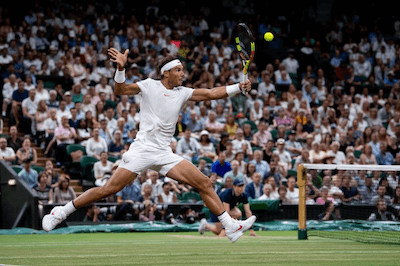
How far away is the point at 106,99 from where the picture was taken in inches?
752

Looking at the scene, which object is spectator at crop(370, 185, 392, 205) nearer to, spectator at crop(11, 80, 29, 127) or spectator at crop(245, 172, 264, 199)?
spectator at crop(245, 172, 264, 199)

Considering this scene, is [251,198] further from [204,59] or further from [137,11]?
[137,11]

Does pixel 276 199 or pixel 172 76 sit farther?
pixel 276 199

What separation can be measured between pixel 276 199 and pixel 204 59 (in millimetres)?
7888

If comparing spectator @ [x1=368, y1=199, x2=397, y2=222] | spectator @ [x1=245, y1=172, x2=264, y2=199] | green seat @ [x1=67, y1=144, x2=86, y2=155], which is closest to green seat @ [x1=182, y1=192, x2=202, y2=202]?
spectator @ [x1=245, y1=172, x2=264, y2=199]

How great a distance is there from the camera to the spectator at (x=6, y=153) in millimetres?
15527

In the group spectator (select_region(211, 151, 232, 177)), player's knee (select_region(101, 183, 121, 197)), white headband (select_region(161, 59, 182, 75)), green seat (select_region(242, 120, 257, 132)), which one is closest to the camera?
player's knee (select_region(101, 183, 121, 197))

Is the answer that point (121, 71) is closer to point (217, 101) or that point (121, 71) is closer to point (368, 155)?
point (368, 155)

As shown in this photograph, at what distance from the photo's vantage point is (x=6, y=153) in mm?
15672

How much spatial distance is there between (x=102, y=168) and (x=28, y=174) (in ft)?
5.60

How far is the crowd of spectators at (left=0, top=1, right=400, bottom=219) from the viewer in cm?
1642

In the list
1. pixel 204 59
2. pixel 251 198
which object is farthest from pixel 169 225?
pixel 204 59

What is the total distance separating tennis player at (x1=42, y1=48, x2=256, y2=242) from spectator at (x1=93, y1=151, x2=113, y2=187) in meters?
7.84

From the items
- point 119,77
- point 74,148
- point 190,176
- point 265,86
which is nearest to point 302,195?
point 190,176
